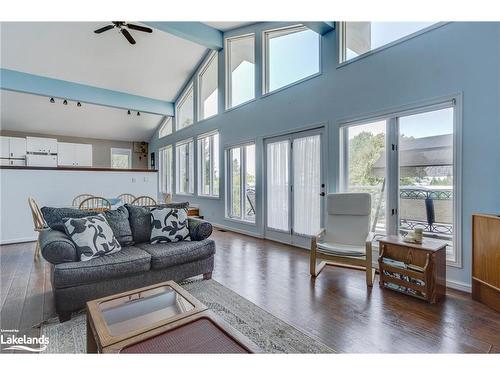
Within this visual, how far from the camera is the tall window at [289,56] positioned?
4254 mm

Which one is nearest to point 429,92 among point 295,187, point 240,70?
point 295,187

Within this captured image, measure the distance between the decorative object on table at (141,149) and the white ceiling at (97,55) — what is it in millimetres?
3655

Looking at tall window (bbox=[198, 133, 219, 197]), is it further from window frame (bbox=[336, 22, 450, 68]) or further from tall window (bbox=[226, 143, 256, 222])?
window frame (bbox=[336, 22, 450, 68])

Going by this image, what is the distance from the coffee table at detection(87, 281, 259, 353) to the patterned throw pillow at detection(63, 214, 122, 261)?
0.86 metres

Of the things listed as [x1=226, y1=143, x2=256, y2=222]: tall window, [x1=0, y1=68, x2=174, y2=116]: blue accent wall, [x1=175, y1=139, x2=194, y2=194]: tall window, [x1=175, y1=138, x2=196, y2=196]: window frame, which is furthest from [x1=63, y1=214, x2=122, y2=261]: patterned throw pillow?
[x1=0, y1=68, x2=174, y2=116]: blue accent wall

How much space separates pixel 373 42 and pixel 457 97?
132cm

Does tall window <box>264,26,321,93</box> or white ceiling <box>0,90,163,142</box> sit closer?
tall window <box>264,26,321,93</box>

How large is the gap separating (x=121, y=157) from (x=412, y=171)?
10.2 metres

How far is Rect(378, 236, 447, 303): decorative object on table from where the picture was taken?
92.9 inches

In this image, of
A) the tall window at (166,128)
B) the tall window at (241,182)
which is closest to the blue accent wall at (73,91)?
the tall window at (166,128)

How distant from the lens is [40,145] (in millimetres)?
7848

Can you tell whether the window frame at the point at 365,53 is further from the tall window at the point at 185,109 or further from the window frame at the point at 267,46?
the tall window at the point at 185,109

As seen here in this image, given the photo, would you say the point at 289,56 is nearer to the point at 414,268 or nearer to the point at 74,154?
the point at 414,268
